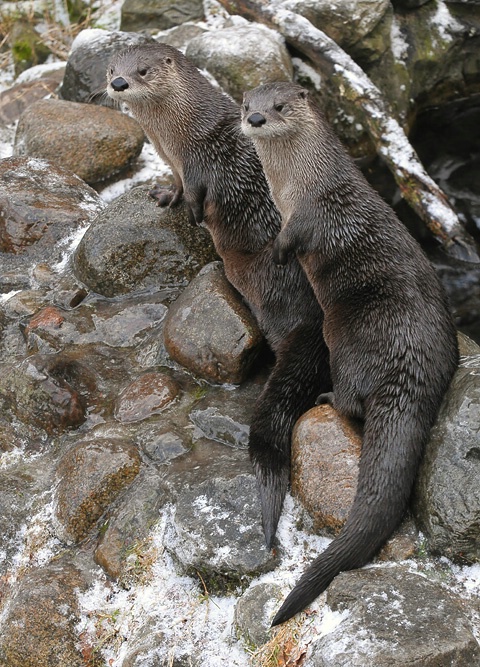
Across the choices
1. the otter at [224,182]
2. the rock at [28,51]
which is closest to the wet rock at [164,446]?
the otter at [224,182]

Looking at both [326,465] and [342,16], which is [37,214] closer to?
[326,465]

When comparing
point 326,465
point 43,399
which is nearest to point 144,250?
point 43,399

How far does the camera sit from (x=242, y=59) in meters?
5.87

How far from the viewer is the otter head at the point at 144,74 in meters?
4.02

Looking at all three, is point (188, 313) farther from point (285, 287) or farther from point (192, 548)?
point (192, 548)

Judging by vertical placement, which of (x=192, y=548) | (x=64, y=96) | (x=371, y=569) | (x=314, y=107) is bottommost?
(x=64, y=96)

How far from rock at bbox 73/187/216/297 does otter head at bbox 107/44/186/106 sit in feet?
1.96

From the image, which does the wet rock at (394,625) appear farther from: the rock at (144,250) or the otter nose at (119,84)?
the otter nose at (119,84)

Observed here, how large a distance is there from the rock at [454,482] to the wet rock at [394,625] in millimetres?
166

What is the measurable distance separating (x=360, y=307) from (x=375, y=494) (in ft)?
2.59

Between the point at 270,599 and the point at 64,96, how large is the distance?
15.0ft

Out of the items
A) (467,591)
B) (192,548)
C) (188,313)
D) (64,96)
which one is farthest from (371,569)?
(64,96)

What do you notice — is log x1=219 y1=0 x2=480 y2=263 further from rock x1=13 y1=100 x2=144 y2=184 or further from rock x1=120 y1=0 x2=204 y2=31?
rock x1=13 y1=100 x2=144 y2=184

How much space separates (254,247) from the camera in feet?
13.0
